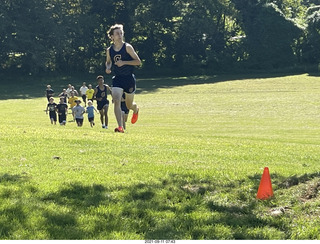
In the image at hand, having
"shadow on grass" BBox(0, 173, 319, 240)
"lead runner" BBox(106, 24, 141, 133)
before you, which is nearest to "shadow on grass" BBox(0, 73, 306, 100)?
"lead runner" BBox(106, 24, 141, 133)

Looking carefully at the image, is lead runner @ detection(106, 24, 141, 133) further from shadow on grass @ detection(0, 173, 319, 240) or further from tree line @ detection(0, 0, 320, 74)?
tree line @ detection(0, 0, 320, 74)

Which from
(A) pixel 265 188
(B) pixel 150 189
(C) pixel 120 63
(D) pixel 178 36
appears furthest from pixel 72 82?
(A) pixel 265 188

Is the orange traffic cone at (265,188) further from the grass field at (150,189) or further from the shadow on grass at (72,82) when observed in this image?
the shadow on grass at (72,82)

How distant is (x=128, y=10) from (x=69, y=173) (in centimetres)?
4849

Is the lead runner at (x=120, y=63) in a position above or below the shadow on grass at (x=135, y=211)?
above

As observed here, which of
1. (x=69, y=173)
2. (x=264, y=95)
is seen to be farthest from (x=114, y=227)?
(x=264, y=95)

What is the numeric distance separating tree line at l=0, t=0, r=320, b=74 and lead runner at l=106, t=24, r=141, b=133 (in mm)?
40023

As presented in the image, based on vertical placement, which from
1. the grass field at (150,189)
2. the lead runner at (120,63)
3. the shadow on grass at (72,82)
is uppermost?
the lead runner at (120,63)

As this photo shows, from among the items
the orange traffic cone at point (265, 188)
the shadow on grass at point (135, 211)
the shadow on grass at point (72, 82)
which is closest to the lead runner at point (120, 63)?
the shadow on grass at point (135, 211)

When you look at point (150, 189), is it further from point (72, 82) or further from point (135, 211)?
point (72, 82)

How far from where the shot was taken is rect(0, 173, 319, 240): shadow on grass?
5121 millimetres

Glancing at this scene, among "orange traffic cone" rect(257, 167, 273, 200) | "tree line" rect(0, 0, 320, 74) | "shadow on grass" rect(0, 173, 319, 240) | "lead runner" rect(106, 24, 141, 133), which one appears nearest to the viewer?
"shadow on grass" rect(0, 173, 319, 240)

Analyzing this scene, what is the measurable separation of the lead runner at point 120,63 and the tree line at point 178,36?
4002cm

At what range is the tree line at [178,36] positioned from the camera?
173 ft
